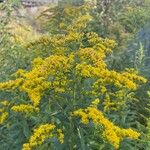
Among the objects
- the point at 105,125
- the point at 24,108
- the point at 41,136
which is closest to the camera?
the point at 105,125

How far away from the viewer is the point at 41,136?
4.46 m

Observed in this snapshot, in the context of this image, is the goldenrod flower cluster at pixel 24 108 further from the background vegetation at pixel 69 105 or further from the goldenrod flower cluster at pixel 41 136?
the goldenrod flower cluster at pixel 41 136

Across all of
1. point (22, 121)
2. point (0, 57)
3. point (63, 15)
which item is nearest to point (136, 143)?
point (22, 121)

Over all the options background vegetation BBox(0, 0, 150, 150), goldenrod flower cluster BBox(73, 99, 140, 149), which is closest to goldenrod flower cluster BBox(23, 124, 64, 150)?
background vegetation BBox(0, 0, 150, 150)

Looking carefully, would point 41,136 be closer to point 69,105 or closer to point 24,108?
point 24,108

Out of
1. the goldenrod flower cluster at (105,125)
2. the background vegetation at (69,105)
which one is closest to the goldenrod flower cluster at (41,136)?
the background vegetation at (69,105)

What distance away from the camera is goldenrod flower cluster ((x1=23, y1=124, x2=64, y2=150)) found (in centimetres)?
439

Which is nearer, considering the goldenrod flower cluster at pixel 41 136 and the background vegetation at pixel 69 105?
the goldenrod flower cluster at pixel 41 136

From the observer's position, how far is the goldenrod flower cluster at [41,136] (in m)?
4.39

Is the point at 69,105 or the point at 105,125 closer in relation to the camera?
the point at 105,125

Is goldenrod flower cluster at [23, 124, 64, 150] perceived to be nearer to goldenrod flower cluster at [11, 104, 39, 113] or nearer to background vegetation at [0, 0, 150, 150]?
background vegetation at [0, 0, 150, 150]

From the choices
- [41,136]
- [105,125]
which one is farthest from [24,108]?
[105,125]

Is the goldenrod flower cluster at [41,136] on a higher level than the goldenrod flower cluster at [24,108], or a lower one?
lower

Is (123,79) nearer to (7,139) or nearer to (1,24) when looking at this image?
(7,139)
